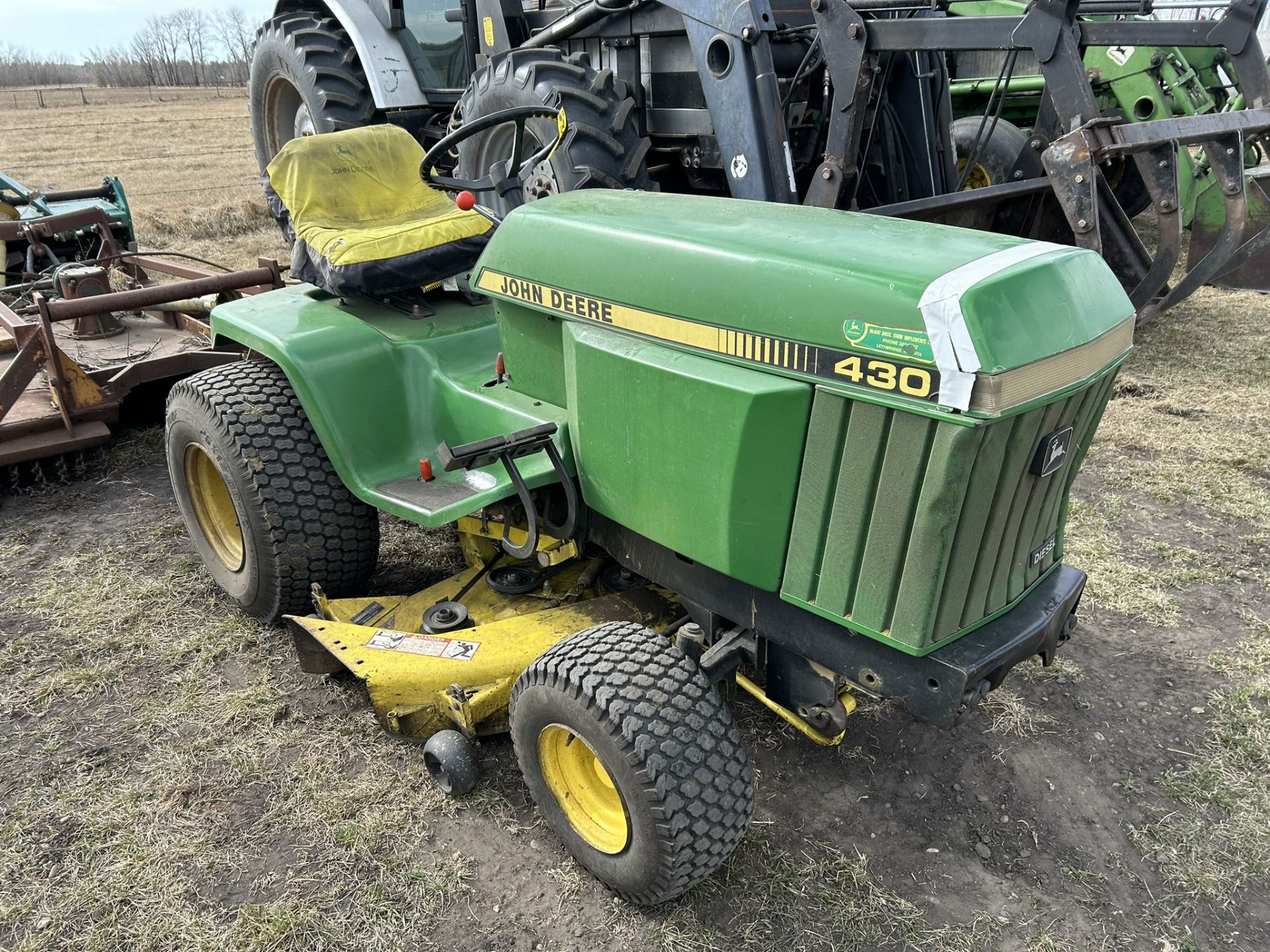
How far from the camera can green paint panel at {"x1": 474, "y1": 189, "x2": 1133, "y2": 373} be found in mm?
1704

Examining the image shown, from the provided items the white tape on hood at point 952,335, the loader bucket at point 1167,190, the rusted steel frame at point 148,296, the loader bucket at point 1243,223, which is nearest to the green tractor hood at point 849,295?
the white tape on hood at point 952,335

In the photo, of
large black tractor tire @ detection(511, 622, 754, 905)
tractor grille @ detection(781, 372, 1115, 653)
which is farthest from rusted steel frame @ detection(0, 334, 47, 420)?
tractor grille @ detection(781, 372, 1115, 653)

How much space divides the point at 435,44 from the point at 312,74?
774mm

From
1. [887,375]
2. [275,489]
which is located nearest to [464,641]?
[275,489]

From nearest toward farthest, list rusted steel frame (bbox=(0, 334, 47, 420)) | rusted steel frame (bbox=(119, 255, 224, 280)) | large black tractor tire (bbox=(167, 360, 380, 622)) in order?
large black tractor tire (bbox=(167, 360, 380, 622)) < rusted steel frame (bbox=(0, 334, 47, 420)) < rusted steel frame (bbox=(119, 255, 224, 280))

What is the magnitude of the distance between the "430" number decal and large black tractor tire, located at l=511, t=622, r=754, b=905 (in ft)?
2.43

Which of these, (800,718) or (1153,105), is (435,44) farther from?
(800,718)

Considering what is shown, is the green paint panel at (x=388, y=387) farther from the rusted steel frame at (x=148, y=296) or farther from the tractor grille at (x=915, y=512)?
the rusted steel frame at (x=148, y=296)

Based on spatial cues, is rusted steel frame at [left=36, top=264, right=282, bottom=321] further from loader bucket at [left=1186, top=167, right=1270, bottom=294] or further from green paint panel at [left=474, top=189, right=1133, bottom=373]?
loader bucket at [left=1186, top=167, right=1270, bottom=294]

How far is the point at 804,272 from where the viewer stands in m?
1.86

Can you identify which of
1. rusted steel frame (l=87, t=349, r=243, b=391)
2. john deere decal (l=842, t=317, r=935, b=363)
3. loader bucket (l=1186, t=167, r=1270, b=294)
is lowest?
rusted steel frame (l=87, t=349, r=243, b=391)

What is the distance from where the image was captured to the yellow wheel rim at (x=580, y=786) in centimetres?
221

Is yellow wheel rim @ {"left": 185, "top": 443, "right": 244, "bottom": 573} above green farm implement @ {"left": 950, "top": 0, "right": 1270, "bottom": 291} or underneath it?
underneath

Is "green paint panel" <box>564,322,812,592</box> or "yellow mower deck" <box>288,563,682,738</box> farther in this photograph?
"yellow mower deck" <box>288,563,682,738</box>
